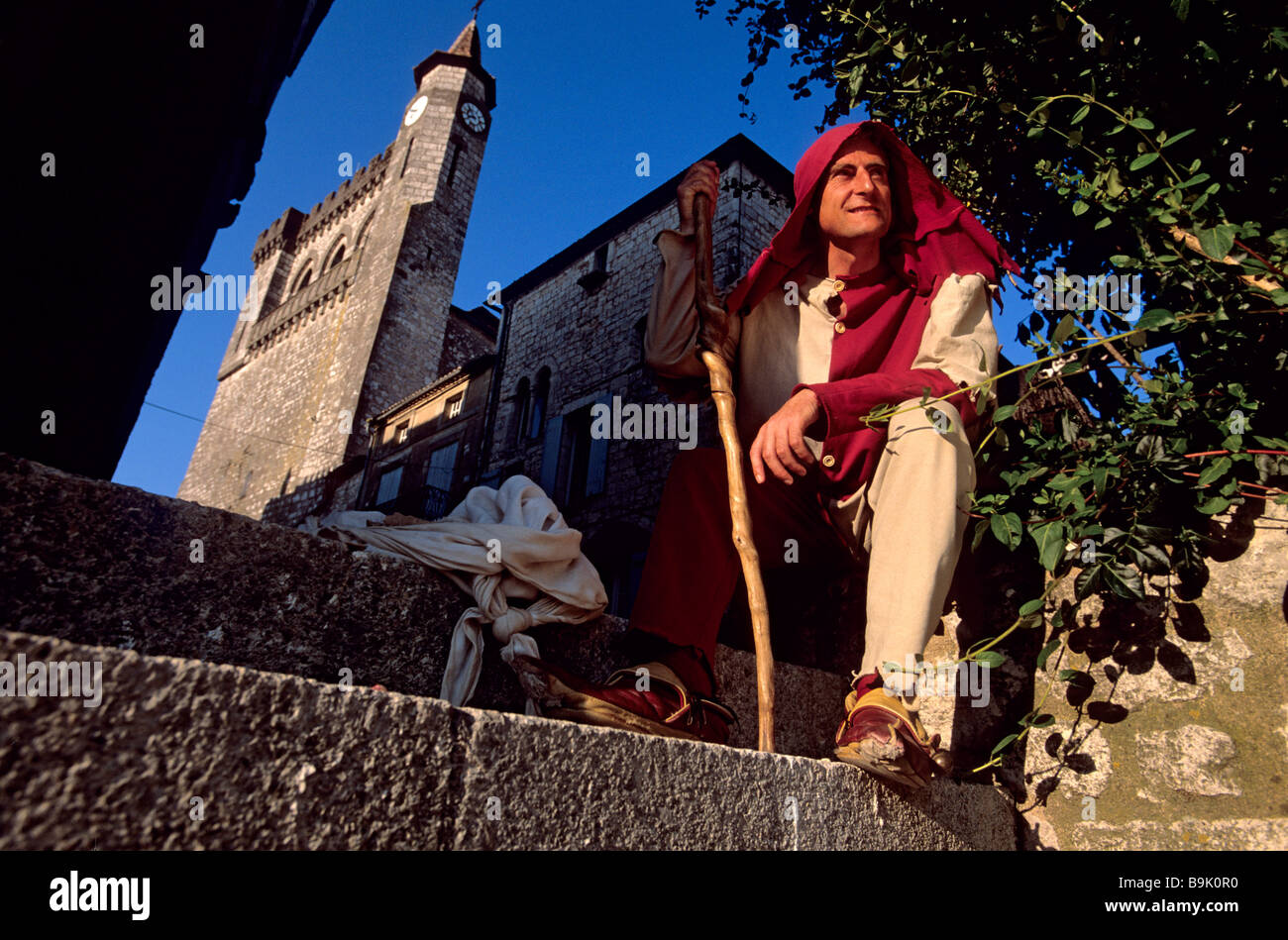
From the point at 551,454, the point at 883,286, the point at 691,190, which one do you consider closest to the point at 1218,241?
the point at 883,286

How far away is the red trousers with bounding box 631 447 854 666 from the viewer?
1906mm

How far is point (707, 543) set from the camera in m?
2.00

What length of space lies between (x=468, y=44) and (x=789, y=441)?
26639 millimetres

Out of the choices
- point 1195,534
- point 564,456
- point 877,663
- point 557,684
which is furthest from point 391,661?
Result: point 564,456

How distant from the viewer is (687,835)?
1.10 meters

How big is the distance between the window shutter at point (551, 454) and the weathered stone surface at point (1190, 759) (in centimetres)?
1299

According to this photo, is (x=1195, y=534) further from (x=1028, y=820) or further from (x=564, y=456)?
(x=564, y=456)

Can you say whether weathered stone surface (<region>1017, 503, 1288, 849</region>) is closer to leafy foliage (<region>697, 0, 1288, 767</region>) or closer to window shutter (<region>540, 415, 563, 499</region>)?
leafy foliage (<region>697, 0, 1288, 767</region>)

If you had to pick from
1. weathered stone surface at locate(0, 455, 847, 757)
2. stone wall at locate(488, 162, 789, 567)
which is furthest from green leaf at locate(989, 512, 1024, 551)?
stone wall at locate(488, 162, 789, 567)

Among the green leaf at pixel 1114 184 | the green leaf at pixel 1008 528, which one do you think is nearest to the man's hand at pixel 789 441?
the green leaf at pixel 1008 528

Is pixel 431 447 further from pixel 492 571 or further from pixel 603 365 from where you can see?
pixel 492 571

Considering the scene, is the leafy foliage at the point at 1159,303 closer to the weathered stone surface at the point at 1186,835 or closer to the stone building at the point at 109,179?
the weathered stone surface at the point at 1186,835

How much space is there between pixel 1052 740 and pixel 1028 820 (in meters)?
0.23

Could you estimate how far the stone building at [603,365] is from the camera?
12.8m
